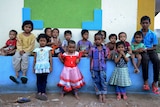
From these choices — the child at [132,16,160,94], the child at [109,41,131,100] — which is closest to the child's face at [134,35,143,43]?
the child at [132,16,160,94]

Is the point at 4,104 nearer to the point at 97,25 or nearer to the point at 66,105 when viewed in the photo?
the point at 66,105

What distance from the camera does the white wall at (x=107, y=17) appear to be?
596 cm

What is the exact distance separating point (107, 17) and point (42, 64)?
82.4 inches

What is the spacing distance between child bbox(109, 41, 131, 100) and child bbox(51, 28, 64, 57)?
1.30 m

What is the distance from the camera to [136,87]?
5.46 meters

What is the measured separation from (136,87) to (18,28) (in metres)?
3.08

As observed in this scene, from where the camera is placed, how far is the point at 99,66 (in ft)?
16.6

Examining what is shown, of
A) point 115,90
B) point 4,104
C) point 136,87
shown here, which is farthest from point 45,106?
point 136,87

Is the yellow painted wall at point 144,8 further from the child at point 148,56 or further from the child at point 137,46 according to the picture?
the child at point 137,46

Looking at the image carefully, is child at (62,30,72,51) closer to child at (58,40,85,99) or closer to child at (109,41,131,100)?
child at (58,40,85,99)

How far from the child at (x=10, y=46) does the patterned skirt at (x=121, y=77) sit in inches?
89.3

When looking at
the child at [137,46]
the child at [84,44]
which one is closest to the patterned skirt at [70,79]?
the child at [84,44]

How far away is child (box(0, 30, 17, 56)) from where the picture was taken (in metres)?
5.54

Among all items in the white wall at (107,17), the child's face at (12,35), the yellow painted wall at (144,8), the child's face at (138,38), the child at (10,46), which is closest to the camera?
the child's face at (138,38)
